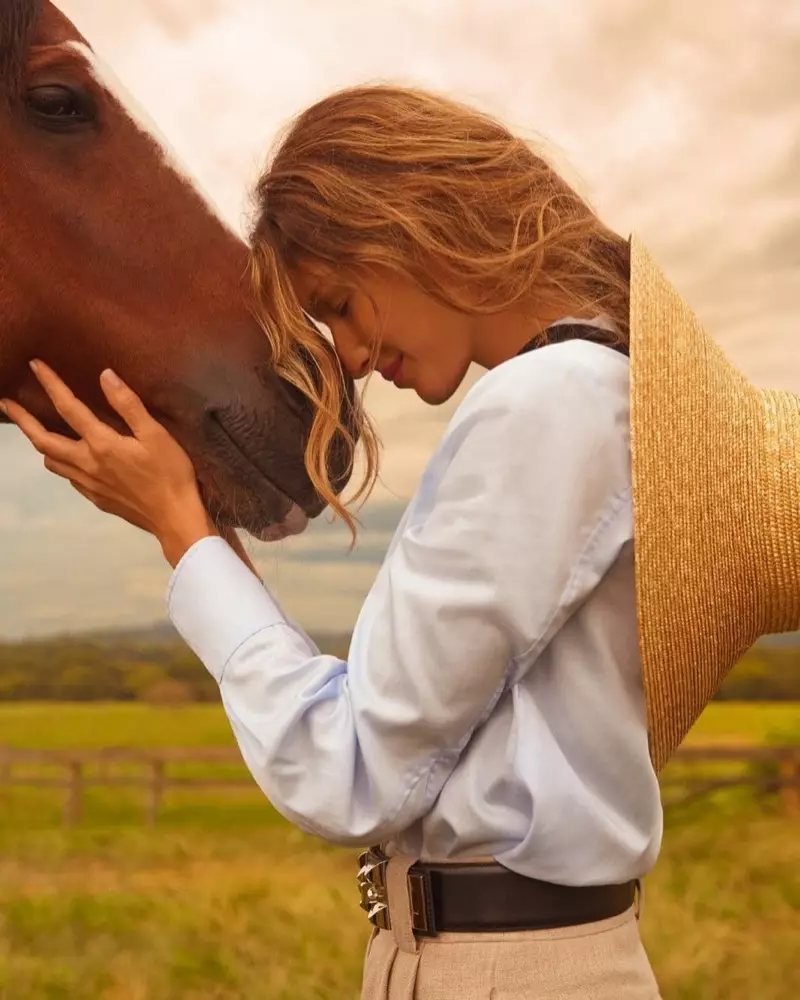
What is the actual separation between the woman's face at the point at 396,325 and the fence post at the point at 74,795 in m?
0.83

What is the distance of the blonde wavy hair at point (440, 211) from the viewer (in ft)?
1.81

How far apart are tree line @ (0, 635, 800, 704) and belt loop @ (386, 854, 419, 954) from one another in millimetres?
754

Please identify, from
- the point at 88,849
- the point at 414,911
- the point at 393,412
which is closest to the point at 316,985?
the point at 88,849

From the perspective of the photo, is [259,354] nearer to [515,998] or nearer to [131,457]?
[131,457]

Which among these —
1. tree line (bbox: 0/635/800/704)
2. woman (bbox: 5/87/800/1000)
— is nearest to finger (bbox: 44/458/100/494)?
woman (bbox: 5/87/800/1000)

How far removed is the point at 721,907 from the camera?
4.26ft

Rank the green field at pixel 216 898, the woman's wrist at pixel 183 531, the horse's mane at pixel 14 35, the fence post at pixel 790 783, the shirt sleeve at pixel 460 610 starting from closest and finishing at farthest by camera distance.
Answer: the shirt sleeve at pixel 460 610 → the woman's wrist at pixel 183 531 → the horse's mane at pixel 14 35 → the green field at pixel 216 898 → the fence post at pixel 790 783

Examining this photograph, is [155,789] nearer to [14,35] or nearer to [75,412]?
[75,412]

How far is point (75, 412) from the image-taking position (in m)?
0.67

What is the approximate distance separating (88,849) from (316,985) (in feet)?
1.04

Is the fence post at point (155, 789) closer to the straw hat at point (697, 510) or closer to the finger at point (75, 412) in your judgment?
the finger at point (75, 412)

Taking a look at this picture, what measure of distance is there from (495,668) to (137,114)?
64 cm

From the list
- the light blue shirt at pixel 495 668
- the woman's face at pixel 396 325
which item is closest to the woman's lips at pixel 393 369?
the woman's face at pixel 396 325

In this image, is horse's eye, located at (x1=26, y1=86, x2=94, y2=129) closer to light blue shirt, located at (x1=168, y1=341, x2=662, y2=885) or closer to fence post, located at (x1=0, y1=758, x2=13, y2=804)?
light blue shirt, located at (x1=168, y1=341, x2=662, y2=885)
